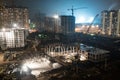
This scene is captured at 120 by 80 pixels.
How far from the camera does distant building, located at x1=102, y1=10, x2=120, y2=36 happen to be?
208 ft

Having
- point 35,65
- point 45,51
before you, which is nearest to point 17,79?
point 35,65

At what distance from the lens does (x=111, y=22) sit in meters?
64.4

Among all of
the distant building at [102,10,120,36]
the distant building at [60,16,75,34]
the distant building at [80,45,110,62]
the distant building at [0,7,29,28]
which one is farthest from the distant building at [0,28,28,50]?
the distant building at [102,10,120,36]

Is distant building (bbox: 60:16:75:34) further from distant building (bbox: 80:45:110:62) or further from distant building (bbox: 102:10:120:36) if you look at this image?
distant building (bbox: 80:45:110:62)

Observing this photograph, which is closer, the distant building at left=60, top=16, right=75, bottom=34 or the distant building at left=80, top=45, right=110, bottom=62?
the distant building at left=80, top=45, right=110, bottom=62

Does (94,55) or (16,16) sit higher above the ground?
(16,16)

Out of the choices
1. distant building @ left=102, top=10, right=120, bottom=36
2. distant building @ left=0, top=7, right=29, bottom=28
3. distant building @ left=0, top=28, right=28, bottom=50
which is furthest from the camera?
distant building @ left=0, top=7, right=29, bottom=28

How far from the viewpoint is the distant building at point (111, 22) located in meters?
63.2

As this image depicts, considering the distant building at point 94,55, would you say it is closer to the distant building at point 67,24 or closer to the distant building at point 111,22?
the distant building at point 111,22

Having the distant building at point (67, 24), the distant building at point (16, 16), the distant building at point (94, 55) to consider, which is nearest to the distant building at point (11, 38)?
the distant building at point (94, 55)

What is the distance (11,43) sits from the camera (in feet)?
111

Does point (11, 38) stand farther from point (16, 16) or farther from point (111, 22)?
point (111, 22)

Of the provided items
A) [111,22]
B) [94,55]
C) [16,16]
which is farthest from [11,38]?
[111,22]

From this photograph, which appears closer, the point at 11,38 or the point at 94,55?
the point at 94,55
